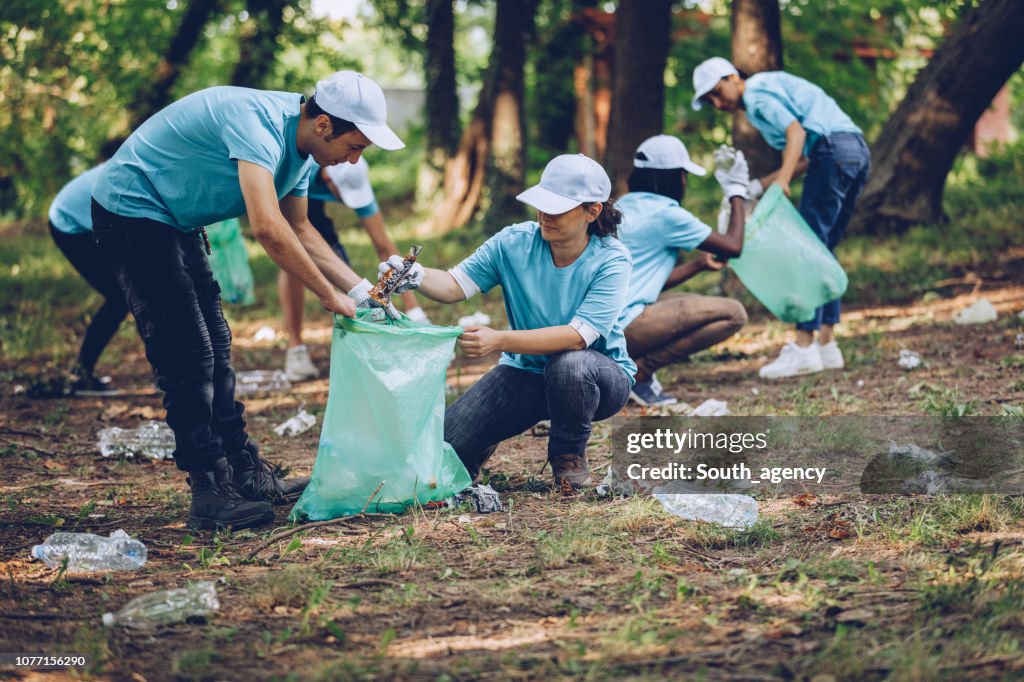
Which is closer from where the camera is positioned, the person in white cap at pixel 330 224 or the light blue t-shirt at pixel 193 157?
the light blue t-shirt at pixel 193 157

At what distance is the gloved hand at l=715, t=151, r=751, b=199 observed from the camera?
5.07 metres

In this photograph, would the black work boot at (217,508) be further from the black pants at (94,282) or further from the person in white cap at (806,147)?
the person in white cap at (806,147)

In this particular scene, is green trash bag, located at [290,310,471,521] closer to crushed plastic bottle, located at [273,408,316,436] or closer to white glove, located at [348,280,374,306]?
white glove, located at [348,280,374,306]

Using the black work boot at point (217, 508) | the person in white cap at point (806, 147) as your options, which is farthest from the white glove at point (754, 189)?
the black work boot at point (217, 508)

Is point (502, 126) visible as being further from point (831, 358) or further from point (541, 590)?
point (541, 590)

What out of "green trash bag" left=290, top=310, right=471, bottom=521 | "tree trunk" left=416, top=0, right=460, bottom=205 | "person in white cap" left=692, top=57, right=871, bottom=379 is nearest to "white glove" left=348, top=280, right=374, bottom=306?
"green trash bag" left=290, top=310, right=471, bottom=521

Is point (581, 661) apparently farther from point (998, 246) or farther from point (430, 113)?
point (430, 113)

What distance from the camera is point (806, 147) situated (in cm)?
572

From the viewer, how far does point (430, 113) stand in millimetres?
13000

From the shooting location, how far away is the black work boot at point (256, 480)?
12.1ft

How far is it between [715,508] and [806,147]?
9.98 ft

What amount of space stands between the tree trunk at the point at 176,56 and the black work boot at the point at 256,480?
8.65m

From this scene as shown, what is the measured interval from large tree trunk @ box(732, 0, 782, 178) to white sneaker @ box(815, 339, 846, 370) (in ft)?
7.73

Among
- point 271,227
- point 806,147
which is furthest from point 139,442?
point 806,147
